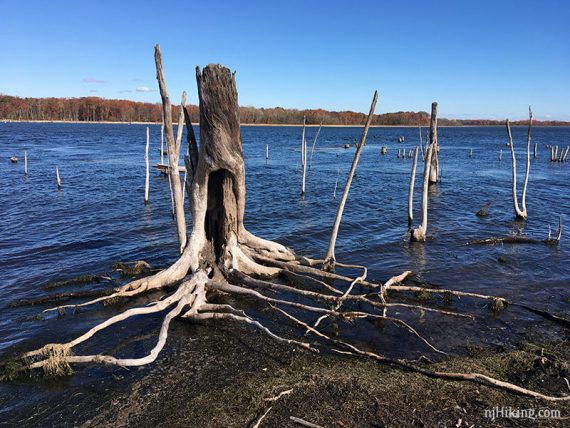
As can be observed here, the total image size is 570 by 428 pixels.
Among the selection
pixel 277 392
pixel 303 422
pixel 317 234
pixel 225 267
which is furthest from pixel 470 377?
pixel 317 234

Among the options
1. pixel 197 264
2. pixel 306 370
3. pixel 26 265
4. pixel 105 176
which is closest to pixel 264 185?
pixel 105 176

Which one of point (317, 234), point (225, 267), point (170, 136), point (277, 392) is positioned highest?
point (170, 136)

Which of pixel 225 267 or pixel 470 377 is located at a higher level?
pixel 225 267

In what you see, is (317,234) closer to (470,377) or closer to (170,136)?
(170,136)

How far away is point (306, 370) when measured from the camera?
20.8 ft

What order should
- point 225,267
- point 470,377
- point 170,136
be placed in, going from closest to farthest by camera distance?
point 470,377, point 170,136, point 225,267

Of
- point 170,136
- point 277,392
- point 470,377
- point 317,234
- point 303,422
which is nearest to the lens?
point 303,422

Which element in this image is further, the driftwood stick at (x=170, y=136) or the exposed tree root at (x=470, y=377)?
the driftwood stick at (x=170, y=136)

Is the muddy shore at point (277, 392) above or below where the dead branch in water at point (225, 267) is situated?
below

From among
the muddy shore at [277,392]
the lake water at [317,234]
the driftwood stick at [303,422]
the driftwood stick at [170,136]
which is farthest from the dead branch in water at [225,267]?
the driftwood stick at [303,422]

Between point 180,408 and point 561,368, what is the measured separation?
5843 mm

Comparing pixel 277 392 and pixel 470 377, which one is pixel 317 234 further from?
pixel 277 392

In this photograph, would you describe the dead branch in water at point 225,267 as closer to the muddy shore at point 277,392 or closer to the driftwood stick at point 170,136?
the driftwood stick at point 170,136

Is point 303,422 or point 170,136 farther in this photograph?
point 170,136
